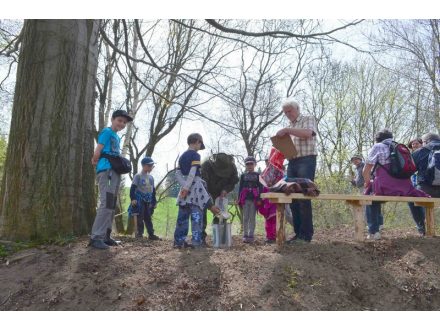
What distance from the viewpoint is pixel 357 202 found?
5.56m

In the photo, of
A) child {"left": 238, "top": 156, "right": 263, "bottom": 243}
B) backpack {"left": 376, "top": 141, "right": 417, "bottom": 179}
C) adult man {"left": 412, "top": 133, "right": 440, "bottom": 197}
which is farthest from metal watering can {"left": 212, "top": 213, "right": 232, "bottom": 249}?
adult man {"left": 412, "top": 133, "right": 440, "bottom": 197}

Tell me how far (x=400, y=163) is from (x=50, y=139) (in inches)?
184

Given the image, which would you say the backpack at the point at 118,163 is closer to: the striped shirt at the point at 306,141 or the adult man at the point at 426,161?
the striped shirt at the point at 306,141

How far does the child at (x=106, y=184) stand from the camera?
470 cm

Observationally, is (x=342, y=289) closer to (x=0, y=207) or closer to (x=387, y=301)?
(x=387, y=301)

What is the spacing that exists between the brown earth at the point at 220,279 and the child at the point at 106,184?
239 mm

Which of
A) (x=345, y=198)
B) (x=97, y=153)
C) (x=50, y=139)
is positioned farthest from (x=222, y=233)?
(x=50, y=139)

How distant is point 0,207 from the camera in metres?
4.98

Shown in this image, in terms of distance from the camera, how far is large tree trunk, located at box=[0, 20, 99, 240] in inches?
192

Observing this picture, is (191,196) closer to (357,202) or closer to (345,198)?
(345,198)

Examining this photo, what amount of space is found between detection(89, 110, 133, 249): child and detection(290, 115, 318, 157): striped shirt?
2.26m

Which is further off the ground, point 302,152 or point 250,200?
point 302,152

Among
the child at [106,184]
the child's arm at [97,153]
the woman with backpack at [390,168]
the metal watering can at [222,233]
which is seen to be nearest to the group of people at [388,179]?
the woman with backpack at [390,168]

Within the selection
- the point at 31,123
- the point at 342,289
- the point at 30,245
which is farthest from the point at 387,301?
the point at 31,123
